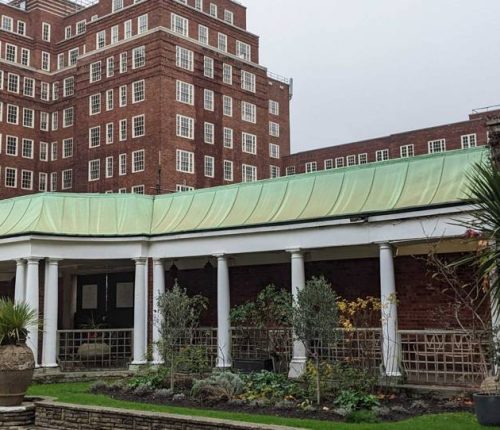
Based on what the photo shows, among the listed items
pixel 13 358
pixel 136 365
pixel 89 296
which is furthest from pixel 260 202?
pixel 89 296

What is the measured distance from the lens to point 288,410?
13.1m

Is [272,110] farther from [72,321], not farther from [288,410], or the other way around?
[288,410]

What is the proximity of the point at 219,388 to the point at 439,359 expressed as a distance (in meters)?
5.96

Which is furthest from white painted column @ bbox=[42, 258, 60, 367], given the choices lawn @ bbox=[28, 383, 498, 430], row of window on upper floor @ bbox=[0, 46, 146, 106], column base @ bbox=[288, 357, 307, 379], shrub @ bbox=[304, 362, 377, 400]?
row of window on upper floor @ bbox=[0, 46, 146, 106]

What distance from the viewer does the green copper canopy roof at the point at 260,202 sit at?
16609 millimetres

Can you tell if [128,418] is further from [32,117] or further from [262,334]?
[32,117]

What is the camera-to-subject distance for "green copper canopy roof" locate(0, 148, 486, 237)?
16609mm

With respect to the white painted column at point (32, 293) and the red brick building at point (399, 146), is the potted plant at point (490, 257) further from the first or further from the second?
the red brick building at point (399, 146)

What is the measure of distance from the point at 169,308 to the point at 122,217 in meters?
6.26

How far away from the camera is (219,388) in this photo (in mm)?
14555

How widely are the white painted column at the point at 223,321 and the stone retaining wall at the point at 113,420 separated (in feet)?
20.1

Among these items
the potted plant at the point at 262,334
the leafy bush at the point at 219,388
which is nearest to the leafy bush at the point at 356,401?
the leafy bush at the point at 219,388

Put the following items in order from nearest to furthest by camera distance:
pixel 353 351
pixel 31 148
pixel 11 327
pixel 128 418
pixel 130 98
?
pixel 128 418, pixel 11 327, pixel 353 351, pixel 130 98, pixel 31 148

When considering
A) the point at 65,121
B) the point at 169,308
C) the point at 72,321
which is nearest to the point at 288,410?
the point at 169,308
